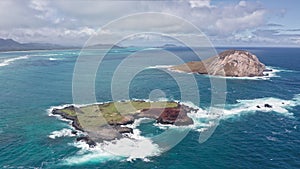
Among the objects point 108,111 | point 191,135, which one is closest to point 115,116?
point 108,111

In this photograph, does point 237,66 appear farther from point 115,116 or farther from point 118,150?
point 118,150

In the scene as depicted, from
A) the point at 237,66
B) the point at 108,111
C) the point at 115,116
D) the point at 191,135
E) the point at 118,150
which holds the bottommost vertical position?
the point at 118,150

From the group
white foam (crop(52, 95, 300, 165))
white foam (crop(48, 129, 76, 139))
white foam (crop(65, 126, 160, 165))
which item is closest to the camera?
white foam (crop(65, 126, 160, 165))

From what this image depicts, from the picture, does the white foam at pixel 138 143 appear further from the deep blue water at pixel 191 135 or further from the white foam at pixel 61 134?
the deep blue water at pixel 191 135

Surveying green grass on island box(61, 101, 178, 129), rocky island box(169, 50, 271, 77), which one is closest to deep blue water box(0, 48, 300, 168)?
green grass on island box(61, 101, 178, 129)

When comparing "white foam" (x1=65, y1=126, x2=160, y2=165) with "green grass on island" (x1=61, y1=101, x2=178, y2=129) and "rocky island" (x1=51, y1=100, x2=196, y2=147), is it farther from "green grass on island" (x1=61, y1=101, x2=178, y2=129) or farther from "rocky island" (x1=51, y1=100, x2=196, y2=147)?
"green grass on island" (x1=61, y1=101, x2=178, y2=129)

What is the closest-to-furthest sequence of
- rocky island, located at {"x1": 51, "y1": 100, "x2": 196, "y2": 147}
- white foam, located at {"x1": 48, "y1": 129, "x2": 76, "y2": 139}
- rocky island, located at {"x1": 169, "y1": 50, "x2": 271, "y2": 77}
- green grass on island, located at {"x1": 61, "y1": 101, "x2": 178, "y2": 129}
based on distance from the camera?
white foam, located at {"x1": 48, "y1": 129, "x2": 76, "y2": 139}
rocky island, located at {"x1": 51, "y1": 100, "x2": 196, "y2": 147}
green grass on island, located at {"x1": 61, "y1": 101, "x2": 178, "y2": 129}
rocky island, located at {"x1": 169, "y1": 50, "x2": 271, "y2": 77}

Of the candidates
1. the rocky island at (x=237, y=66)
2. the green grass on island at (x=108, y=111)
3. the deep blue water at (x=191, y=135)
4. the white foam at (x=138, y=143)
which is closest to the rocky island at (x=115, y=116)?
the green grass on island at (x=108, y=111)

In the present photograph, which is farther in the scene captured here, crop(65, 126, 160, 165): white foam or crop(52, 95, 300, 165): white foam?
crop(52, 95, 300, 165): white foam

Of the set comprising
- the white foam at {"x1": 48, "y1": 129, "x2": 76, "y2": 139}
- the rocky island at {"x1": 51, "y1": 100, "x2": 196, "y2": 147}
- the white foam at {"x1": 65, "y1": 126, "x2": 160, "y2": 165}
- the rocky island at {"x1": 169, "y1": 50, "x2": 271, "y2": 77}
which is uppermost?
the rocky island at {"x1": 169, "y1": 50, "x2": 271, "y2": 77}
